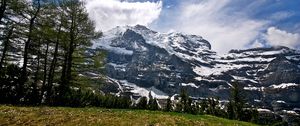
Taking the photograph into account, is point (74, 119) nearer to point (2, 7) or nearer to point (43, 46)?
point (2, 7)

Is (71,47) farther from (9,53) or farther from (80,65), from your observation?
(9,53)

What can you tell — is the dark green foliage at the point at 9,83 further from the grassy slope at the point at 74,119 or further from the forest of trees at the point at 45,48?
the grassy slope at the point at 74,119

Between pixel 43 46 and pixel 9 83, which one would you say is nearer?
pixel 9 83

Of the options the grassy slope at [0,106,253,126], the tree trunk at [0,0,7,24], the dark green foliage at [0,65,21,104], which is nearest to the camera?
the grassy slope at [0,106,253,126]

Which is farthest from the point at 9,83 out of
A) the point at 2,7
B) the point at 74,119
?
the point at 74,119

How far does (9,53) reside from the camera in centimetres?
4781

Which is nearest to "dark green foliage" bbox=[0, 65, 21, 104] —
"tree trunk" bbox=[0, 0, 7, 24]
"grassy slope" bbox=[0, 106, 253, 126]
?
"tree trunk" bbox=[0, 0, 7, 24]

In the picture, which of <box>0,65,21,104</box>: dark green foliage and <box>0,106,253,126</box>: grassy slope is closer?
<box>0,106,253,126</box>: grassy slope

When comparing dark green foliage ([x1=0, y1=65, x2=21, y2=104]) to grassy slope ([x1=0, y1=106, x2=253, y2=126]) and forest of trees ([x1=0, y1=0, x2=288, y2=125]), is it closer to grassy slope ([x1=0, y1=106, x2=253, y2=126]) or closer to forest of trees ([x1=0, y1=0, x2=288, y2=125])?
forest of trees ([x1=0, y1=0, x2=288, y2=125])

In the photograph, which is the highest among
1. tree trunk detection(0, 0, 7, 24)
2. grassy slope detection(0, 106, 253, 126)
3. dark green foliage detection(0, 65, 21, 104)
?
tree trunk detection(0, 0, 7, 24)

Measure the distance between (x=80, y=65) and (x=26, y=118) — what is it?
87.4ft

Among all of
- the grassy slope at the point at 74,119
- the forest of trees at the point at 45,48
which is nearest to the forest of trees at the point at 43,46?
the forest of trees at the point at 45,48

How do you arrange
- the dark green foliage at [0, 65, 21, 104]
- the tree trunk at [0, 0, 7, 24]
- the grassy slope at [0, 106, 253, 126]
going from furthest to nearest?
the dark green foliage at [0, 65, 21, 104] < the tree trunk at [0, 0, 7, 24] < the grassy slope at [0, 106, 253, 126]

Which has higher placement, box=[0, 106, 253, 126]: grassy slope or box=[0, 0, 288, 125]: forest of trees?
box=[0, 0, 288, 125]: forest of trees
